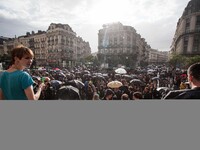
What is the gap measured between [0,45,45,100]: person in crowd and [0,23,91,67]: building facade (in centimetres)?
7955

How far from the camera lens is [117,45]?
9019 cm

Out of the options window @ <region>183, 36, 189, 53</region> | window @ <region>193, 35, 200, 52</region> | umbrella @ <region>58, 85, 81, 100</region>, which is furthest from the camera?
window @ <region>183, 36, 189, 53</region>

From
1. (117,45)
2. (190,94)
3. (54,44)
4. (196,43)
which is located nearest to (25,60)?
(190,94)

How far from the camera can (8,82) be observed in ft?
5.94

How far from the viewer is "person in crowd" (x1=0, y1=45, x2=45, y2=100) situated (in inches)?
69.0

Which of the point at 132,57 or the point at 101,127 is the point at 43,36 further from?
the point at 101,127

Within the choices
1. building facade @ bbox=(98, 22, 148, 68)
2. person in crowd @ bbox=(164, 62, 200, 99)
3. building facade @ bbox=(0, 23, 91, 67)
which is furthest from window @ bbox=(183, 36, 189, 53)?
person in crowd @ bbox=(164, 62, 200, 99)

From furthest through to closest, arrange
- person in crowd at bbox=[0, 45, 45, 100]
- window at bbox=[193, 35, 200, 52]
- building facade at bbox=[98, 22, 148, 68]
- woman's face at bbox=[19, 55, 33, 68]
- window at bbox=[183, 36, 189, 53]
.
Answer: building facade at bbox=[98, 22, 148, 68], window at bbox=[183, 36, 189, 53], window at bbox=[193, 35, 200, 52], woman's face at bbox=[19, 55, 33, 68], person in crowd at bbox=[0, 45, 45, 100]

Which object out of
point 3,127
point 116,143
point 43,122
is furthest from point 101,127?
point 3,127

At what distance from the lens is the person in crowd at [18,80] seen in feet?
5.75

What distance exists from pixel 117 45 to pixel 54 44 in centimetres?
2879

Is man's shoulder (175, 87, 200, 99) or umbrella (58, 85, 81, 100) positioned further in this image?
umbrella (58, 85, 81, 100)

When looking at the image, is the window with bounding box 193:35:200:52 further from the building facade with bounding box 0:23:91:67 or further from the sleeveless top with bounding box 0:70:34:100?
the sleeveless top with bounding box 0:70:34:100

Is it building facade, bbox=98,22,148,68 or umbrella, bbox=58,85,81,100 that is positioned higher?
building facade, bbox=98,22,148,68
